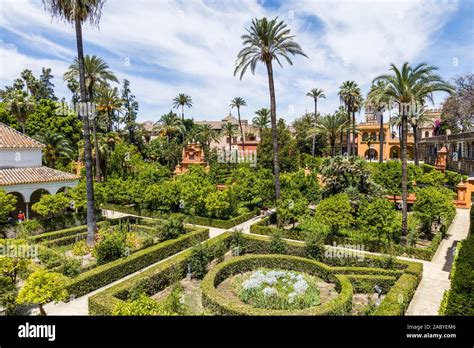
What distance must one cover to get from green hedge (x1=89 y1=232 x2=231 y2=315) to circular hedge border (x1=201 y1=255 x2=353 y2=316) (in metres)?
1.91

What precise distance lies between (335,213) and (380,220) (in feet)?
8.74

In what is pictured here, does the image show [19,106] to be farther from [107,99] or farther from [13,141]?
[13,141]

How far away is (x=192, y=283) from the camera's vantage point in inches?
623

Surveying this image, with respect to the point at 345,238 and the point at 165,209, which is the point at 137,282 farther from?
the point at 165,209

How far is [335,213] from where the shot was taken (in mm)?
20000

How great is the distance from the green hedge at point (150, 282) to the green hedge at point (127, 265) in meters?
1.86

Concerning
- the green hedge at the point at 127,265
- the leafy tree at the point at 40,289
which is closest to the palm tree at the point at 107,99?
the green hedge at the point at 127,265

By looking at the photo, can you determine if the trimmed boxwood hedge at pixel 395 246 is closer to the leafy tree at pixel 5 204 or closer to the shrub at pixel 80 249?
the shrub at pixel 80 249

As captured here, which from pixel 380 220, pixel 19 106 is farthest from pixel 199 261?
pixel 19 106

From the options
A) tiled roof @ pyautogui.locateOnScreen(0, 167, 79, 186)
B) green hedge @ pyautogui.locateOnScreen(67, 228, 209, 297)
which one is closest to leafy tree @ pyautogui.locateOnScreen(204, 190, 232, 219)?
green hedge @ pyautogui.locateOnScreen(67, 228, 209, 297)

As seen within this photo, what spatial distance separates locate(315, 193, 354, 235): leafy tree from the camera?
65.0 ft

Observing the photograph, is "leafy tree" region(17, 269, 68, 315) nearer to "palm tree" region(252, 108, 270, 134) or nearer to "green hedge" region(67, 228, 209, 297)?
"green hedge" region(67, 228, 209, 297)
